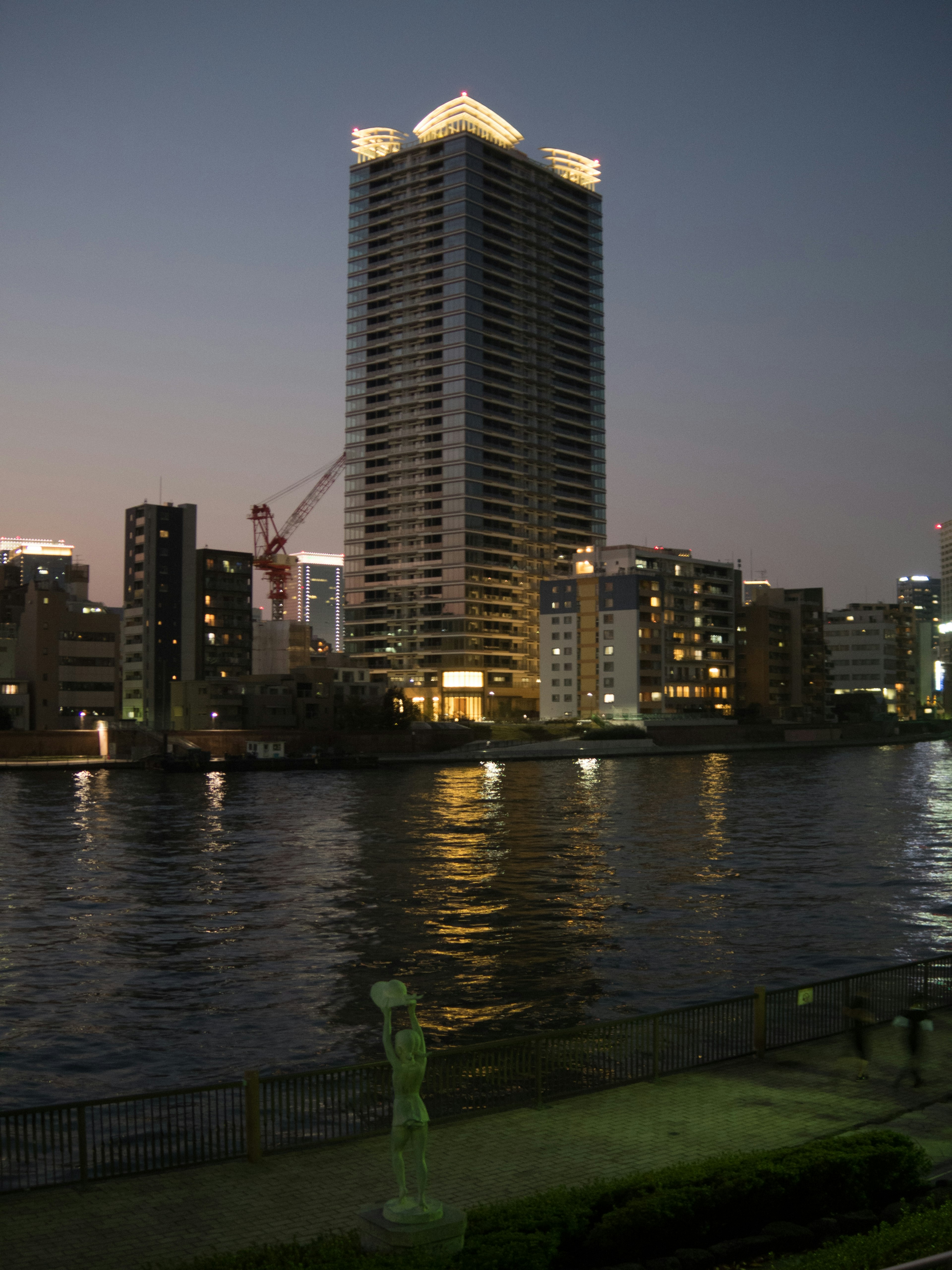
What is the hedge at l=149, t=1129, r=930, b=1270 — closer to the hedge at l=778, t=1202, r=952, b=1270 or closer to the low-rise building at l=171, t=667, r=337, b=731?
the hedge at l=778, t=1202, r=952, b=1270

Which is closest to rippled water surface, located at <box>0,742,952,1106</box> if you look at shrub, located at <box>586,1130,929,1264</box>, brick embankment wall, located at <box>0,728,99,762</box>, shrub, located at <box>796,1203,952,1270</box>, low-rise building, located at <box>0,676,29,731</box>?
shrub, located at <box>586,1130,929,1264</box>

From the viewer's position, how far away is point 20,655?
561 ft

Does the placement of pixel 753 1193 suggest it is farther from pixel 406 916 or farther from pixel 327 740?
pixel 327 740

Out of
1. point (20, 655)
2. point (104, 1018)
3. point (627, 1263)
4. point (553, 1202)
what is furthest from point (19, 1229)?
point (20, 655)

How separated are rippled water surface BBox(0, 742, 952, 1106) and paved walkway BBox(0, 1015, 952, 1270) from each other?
29.8 feet

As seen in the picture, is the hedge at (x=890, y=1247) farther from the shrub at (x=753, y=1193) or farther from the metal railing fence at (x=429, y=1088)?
the metal railing fence at (x=429, y=1088)

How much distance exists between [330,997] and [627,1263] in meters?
20.9

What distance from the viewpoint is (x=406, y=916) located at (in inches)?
1820

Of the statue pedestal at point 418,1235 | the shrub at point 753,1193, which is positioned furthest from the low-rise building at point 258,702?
the statue pedestal at point 418,1235

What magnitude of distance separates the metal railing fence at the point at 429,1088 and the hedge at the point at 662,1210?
3.52 metres

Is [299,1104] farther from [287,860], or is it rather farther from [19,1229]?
[287,860]

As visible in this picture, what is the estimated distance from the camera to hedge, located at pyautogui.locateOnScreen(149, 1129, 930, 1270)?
11.9 m

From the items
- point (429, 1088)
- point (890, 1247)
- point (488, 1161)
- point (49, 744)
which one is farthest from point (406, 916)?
point (49, 744)

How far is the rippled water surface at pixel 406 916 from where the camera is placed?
29203mm
